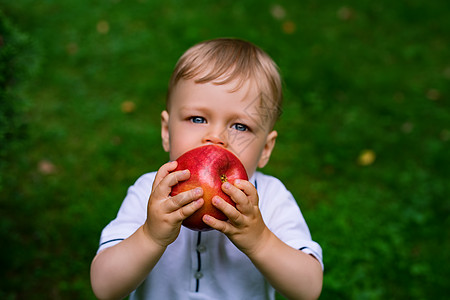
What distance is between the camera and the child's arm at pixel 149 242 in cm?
130

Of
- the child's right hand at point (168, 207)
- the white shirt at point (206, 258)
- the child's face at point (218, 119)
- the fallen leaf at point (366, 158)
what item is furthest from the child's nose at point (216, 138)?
the fallen leaf at point (366, 158)

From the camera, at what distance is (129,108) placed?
3.90m

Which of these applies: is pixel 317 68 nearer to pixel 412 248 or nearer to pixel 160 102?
pixel 160 102

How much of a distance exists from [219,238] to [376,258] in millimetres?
→ 1701

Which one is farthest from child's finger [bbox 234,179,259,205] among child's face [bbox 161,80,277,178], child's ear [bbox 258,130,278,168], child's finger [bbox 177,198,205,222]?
child's ear [bbox 258,130,278,168]

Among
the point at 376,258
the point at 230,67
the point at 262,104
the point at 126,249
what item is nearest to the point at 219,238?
the point at 126,249

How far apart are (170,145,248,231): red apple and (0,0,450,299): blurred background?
1221 mm

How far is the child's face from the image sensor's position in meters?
1.62

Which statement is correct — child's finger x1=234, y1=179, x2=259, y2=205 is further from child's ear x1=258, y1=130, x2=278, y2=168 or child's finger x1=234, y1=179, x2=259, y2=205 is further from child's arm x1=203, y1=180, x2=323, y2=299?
child's ear x1=258, y1=130, x2=278, y2=168

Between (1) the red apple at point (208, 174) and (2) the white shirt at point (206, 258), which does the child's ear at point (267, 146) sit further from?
(1) the red apple at point (208, 174)

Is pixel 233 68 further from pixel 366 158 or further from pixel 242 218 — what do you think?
pixel 366 158

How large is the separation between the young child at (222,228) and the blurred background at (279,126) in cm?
101

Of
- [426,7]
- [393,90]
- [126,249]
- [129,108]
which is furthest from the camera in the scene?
[426,7]

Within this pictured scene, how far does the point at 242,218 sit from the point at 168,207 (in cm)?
24
